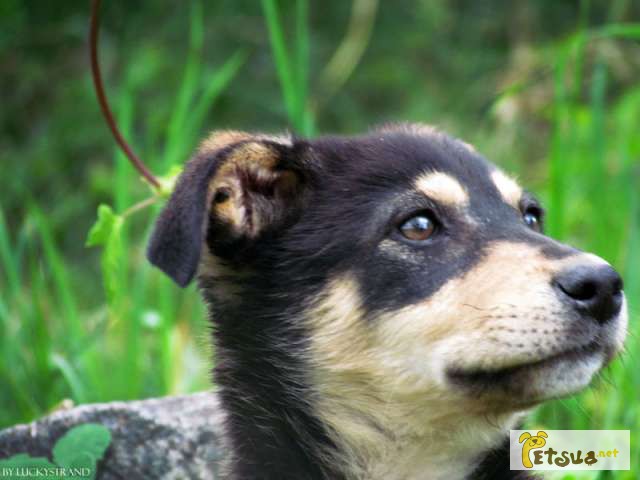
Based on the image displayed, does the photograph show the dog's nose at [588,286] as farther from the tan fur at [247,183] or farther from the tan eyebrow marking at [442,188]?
the tan fur at [247,183]

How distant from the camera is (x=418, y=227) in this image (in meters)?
3.54

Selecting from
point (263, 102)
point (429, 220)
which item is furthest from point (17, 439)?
point (263, 102)

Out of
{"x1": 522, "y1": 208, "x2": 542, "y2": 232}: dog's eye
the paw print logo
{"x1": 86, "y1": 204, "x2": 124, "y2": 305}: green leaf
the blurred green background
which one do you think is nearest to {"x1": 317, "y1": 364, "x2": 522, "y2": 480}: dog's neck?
the paw print logo

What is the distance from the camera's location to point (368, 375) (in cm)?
350

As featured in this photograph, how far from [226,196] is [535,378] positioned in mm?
1189

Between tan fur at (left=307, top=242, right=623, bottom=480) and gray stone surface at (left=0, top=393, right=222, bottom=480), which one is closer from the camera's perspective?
tan fur at (left=307, top=242, right=623, bottom=480)

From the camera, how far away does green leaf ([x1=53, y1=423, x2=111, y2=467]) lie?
12.1 feet

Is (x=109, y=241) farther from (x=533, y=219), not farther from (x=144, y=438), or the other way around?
(x=533, y=219)

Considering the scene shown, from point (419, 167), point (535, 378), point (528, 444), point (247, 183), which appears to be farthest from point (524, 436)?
point (247, 183)

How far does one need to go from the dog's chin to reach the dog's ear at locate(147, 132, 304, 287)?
0.88 metres

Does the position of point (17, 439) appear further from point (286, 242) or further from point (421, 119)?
point (421, 119)

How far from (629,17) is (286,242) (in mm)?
6844

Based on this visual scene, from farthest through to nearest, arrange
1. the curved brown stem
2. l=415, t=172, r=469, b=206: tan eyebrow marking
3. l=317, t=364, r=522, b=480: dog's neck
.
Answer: the curved brown stem, l=415, t=172, r=469, b=206: tan eyebrow marking, l=317, t=364, r=522, b=480: dog's neck

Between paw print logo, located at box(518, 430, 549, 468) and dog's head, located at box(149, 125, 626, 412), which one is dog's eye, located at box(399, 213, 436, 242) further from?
paw print logo, located at box(518, 430, 549, 468)
